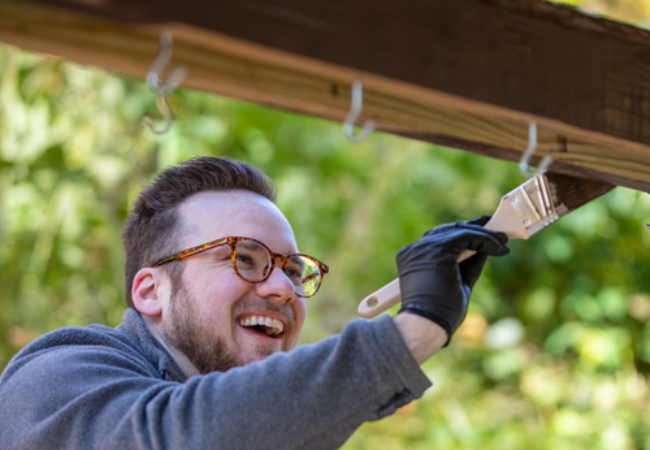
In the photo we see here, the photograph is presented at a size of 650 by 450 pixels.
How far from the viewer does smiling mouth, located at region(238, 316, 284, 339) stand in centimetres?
138

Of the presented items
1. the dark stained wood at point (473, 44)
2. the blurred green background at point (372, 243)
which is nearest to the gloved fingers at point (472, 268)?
the dark stained wood at point (473, 44)

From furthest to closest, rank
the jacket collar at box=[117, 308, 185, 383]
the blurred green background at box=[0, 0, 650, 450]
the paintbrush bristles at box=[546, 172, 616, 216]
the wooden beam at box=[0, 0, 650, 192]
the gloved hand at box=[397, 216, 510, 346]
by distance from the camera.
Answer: the blurred green background at box=[0, 0, 650, 450] < the jacket collar at box=[117, 308, 185, 383] < the paintbrush bristles at box=[546, 172, 616, 216] < the gloved hand at box=[397, 216, 510, 346] < the wooden beam at box=[0, 0, 650, 192]

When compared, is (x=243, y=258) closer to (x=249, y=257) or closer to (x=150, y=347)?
(x=249, y=257)

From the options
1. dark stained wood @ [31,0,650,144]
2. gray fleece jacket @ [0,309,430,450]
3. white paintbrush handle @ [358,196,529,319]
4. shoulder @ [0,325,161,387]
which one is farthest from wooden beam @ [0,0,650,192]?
shoulder @ [0,325,161,387]

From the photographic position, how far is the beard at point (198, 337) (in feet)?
4.42

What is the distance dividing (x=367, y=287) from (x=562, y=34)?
120 inches

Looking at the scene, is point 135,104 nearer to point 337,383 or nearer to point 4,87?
point 4,87

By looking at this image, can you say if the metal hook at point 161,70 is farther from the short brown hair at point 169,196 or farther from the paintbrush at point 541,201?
the short brown hair at point 169,196

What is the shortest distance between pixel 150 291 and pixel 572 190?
2.91 ft

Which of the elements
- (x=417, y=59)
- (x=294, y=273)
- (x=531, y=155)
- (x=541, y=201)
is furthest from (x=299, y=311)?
(x=417, y=59)

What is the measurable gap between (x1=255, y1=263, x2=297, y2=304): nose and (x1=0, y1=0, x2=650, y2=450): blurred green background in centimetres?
214

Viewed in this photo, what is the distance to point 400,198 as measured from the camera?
4.03m

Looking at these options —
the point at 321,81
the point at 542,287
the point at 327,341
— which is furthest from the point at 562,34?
the point at 542,287

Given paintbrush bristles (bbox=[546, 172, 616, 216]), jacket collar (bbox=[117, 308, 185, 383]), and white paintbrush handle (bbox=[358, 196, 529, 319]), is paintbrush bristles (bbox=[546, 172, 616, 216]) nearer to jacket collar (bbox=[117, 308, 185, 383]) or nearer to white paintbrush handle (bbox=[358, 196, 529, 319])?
white paintbrush handle (bbox=[358, 196, 529, 319])
